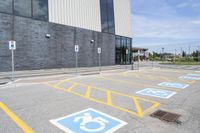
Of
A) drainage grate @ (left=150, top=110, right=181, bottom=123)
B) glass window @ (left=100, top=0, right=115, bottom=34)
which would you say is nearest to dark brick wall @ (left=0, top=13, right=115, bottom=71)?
glass window @ (left=100, top=0, right=115, bottom=34)

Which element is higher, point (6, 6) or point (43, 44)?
point (6, 6)

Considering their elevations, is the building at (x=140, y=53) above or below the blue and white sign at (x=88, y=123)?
above

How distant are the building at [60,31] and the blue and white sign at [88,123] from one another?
46.8 feet

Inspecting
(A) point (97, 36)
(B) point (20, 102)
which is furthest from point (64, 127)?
(A) point (97, 36)

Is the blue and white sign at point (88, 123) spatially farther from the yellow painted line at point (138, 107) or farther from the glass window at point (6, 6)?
the glass window at point (6, 6)

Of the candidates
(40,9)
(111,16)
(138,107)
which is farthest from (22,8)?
(138,107)

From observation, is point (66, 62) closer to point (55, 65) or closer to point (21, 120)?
point (55, 65)

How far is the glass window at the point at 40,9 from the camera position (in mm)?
17797

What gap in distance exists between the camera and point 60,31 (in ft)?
67.2

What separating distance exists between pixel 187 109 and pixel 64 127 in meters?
4.04

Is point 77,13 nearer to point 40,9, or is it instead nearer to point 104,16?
point 40,9

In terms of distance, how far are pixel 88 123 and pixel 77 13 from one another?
21.3 metres

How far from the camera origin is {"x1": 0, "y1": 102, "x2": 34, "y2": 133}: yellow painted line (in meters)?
3.57

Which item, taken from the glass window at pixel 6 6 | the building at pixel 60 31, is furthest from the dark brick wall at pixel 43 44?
the glass window at pixel 6 6
